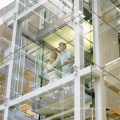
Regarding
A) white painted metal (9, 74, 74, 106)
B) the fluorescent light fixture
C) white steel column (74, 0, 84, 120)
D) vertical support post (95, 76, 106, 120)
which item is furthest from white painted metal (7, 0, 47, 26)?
vertical support post (95, 76, 106, 120)

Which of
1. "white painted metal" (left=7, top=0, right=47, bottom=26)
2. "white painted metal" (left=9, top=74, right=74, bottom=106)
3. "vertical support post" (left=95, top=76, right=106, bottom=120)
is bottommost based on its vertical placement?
"vertical support post" (left=95, top=76, right=106, bottom=120)

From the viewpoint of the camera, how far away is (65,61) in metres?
6.75

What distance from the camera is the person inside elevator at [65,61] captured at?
6719 mm

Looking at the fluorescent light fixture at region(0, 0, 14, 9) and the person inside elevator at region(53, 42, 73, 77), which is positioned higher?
the fluorescent light fixture at region(0, 0, 14, 9)

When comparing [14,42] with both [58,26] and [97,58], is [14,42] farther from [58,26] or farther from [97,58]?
[97,58]

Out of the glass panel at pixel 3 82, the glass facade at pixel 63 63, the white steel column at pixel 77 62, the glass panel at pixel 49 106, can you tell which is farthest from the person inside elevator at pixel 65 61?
the glass panel at pixel 3 82

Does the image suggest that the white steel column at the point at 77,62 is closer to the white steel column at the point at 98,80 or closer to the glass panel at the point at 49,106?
the glass panel at the point at 49,106

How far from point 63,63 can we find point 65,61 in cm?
5

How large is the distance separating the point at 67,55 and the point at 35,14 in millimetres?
1520

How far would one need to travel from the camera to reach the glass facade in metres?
6.38

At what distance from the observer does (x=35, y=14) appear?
802cm

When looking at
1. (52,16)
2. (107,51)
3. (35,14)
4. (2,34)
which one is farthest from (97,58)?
(2,34)

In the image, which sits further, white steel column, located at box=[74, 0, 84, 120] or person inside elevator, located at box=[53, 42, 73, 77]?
person inside elevator, located at box=[53, 42, 73, 77]

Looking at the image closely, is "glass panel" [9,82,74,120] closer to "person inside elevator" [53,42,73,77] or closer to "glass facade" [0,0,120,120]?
"glass facade" [0,0,120,120]
